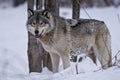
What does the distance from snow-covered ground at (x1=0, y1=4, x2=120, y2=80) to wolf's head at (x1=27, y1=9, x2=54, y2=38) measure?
641mm

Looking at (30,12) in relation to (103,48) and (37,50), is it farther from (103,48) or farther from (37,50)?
(103,48)

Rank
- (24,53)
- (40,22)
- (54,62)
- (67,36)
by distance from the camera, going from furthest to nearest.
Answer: (24,53)
(54,62)
(67,36)
(40,22)

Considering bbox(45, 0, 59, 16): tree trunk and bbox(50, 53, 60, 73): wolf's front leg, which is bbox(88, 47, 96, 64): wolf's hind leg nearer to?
bbox(50, 53, 60, 73): wolf's front leg

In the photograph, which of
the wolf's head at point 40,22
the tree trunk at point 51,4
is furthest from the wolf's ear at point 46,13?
the tree trunk at point 51,4

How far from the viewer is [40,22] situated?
7.39m

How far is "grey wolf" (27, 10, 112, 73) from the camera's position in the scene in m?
7.46

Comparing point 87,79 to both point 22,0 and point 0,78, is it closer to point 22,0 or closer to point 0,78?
point 0,78

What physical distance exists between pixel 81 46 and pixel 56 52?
0.73m

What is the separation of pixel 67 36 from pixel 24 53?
529 cm

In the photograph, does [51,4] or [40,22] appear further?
[51,4]

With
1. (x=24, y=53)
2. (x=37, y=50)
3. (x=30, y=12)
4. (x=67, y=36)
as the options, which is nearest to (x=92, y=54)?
(x=67, y=36)

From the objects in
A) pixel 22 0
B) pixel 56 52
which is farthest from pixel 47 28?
pixel 22 0

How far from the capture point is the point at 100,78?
4969 millimetres

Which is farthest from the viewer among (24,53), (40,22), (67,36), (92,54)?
(24,53)
